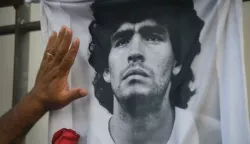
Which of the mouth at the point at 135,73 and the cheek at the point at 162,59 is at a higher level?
the cheek at the point at 162,59

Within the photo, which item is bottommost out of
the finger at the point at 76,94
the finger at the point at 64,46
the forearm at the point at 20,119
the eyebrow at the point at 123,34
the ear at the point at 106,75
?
the forearm at the point at 20,119

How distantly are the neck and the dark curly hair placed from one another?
0.03 meters

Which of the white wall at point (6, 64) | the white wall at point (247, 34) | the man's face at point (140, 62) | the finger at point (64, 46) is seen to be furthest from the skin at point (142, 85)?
the white wall at point (6, 64)

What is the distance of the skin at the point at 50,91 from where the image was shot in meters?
0.72

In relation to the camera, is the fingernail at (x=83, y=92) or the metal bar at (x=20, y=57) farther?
the metal bar at (x=20, y=57)

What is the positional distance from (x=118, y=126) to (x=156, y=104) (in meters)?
0.10

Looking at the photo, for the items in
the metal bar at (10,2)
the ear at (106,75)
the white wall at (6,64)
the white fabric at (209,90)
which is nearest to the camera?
the white fabric at (209,90)

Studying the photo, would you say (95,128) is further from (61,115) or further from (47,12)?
(47,12)

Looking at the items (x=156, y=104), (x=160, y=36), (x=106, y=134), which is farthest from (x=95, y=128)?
(x=160, y=36)

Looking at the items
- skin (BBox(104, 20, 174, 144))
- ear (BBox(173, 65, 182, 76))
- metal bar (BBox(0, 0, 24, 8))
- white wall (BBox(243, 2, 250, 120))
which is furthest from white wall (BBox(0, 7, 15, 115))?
white wall (BBox(243, 2, 250, 120))

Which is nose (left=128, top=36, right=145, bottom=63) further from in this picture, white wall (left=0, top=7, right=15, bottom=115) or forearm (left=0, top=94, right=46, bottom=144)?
white wall (left=0, top=7, right=15, bottom=115)

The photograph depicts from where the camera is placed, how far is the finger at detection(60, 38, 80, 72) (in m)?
0.73

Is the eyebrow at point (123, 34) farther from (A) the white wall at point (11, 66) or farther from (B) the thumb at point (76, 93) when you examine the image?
(A) the white wall at point (11, 66)

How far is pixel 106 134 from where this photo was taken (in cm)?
72
